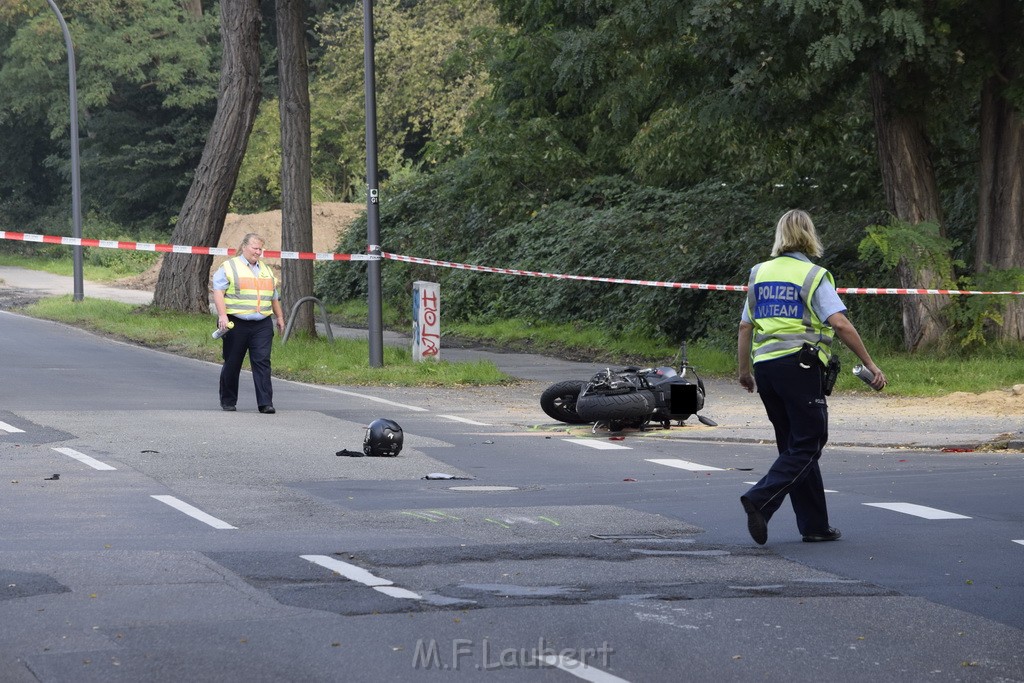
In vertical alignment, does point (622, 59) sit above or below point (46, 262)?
above


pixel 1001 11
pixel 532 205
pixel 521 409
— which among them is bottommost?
pixel 521 409

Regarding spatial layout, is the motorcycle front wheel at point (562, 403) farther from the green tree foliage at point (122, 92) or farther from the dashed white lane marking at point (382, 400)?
the green tree foliage at point (122, 92)

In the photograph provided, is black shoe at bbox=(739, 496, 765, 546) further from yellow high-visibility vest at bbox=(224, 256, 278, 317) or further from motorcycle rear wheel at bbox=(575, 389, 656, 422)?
yellow high-visibility vest at bbox=(224, 256, 278, 317)

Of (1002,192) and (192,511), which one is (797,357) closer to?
(192,511)

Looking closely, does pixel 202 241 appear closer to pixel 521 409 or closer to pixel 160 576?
pixel 521 409

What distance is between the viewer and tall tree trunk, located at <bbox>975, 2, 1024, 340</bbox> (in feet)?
63.6

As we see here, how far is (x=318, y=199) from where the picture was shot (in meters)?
56.9

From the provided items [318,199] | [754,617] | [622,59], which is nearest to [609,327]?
[622,59]

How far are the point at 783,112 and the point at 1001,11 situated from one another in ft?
10.2

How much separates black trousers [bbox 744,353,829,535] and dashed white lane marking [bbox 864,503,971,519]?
113 centimetres

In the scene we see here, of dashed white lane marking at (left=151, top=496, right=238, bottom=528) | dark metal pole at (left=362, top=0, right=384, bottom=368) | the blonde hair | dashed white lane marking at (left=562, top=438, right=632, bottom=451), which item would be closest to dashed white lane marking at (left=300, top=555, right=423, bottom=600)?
dashed white lane marking at (left=151, top=496, right=238, bottom=528)

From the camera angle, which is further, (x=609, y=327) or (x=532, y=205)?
(x=532, y=205)

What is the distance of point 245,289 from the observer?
1553 cm

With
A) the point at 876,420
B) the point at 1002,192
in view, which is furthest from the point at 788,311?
the point at 1002,192
